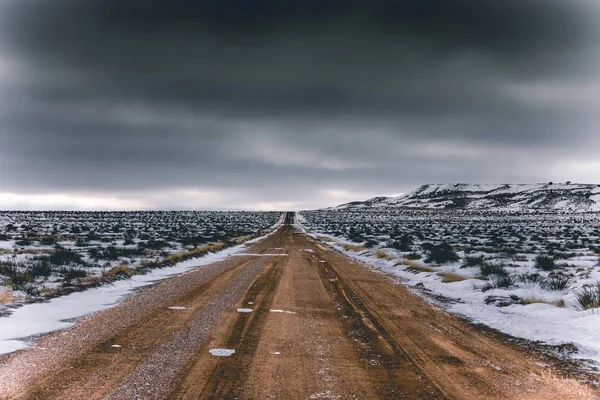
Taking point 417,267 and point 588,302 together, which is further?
point 417,267

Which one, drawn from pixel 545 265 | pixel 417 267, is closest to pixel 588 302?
pixel 417 267

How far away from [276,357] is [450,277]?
11.1m

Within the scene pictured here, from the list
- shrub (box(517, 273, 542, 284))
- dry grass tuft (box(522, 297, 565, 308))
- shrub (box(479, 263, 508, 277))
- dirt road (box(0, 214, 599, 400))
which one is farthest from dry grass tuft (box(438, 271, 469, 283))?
dirt road (box(0, 214, 599, 400))

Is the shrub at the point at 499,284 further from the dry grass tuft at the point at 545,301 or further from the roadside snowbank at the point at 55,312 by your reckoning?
the roadside snowbank at the point at 55,312

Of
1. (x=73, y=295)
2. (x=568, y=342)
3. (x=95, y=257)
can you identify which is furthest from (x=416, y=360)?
(x=95, y=257)

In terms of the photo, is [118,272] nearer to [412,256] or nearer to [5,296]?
[5,296]

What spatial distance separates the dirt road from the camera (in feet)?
16.7

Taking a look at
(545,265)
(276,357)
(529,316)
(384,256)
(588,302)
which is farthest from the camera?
(384,256)

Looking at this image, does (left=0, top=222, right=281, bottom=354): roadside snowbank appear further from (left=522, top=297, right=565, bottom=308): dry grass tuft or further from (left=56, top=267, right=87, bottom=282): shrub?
(left=522, top=297, right=565, bottom=308): dry grass tuft

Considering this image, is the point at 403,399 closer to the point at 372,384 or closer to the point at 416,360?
the point at 372,384

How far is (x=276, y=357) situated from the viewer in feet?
20.7

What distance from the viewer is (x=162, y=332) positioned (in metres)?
7.71

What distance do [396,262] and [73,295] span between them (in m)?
14.5

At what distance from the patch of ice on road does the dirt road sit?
424 millimetres
